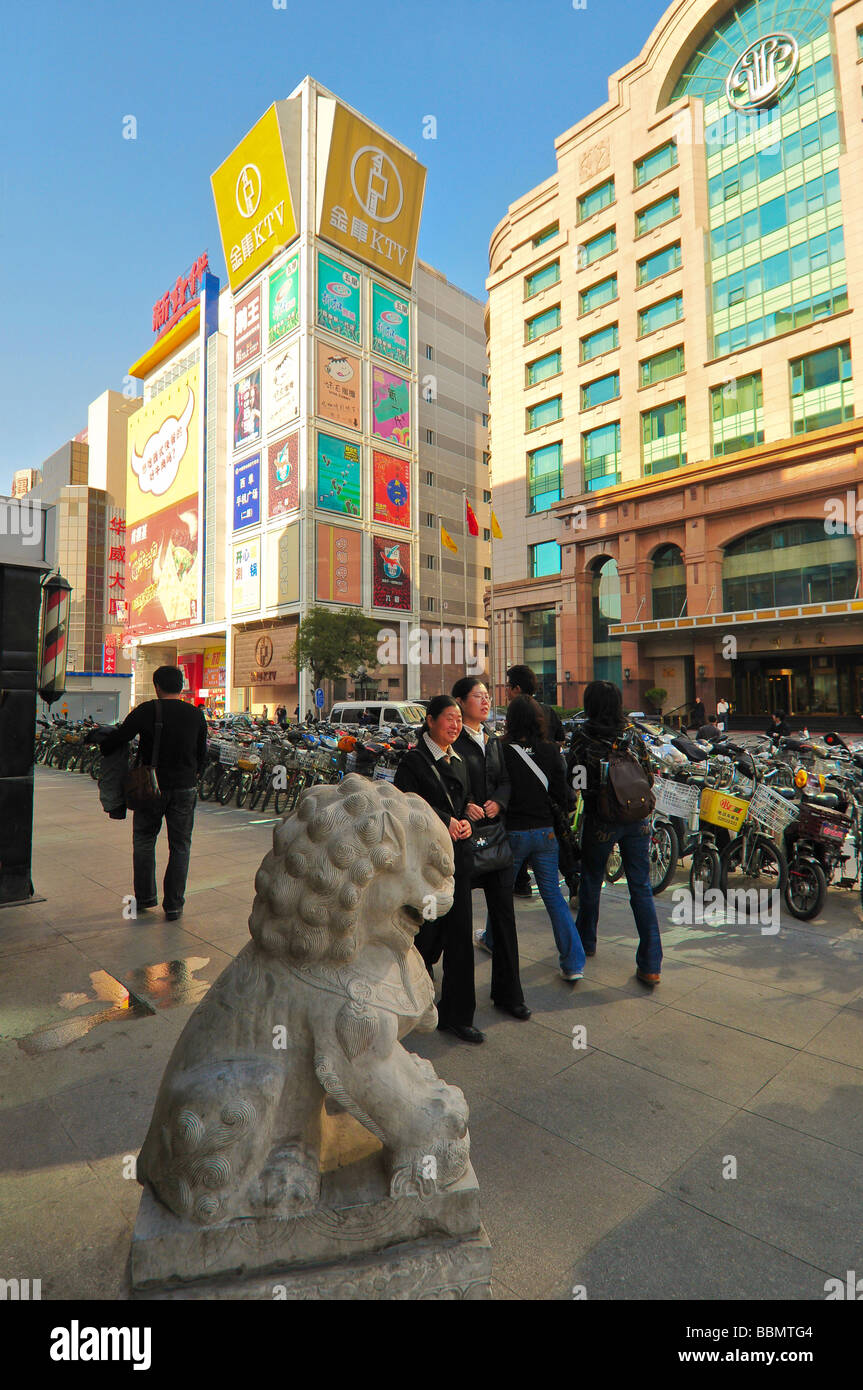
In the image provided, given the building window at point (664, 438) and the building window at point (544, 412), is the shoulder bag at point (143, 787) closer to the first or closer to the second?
the building window at point (664, 438)

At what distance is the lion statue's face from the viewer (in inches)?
63.0

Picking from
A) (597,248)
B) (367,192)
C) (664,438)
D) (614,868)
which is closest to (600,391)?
(664,438)

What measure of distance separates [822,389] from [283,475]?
26.0m

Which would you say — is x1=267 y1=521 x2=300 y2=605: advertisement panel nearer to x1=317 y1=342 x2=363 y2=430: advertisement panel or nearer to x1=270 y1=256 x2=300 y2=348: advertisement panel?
x1=317 y1=342 x2=363 y2=430: advertisement panel

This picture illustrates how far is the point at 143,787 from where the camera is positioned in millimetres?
4934

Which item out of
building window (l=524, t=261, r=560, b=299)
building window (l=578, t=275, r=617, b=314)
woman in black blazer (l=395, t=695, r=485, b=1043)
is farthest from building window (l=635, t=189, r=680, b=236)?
woman in black blazer (l=395, t=695, r=485, b=1043)

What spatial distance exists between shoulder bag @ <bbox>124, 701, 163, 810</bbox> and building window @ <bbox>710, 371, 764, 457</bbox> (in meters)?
26.9

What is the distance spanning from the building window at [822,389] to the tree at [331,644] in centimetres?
2012

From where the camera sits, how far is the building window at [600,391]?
30391 millimetres

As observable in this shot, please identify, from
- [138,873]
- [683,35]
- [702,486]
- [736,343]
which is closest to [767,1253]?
[138,873]

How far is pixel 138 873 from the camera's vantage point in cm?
521

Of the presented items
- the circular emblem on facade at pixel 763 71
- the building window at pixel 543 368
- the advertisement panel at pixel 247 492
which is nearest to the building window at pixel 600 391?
the building window at pixel 543 368

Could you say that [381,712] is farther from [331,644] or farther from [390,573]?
[390,573]
